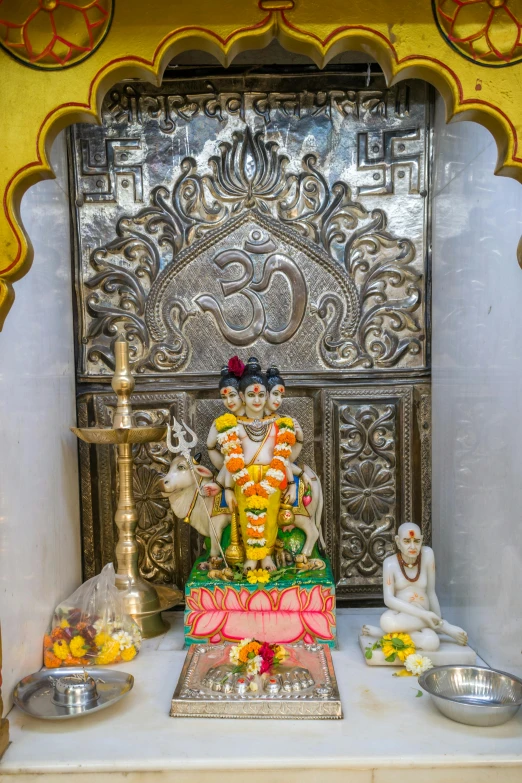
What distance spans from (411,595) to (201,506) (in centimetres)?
118

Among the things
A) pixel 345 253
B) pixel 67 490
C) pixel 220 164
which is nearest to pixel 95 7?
pixel 220 164

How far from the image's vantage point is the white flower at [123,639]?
3479 mm

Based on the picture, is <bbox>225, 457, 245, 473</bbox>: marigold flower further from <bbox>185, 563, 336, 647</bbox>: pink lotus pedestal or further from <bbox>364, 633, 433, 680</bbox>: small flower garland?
<bbox>364, 633, 433, 680</bbox>: small flower garland

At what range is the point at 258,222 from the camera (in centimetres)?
429

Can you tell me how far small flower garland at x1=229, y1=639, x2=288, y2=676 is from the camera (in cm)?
312

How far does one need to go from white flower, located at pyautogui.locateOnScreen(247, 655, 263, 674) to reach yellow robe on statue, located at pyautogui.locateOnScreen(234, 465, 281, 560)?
64 centimetres

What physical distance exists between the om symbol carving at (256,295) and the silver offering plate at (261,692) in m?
1.86

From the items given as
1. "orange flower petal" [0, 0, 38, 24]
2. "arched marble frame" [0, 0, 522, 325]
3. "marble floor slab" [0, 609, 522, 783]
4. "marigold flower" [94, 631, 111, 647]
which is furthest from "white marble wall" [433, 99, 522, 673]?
"orange flower petal" [0, 0, 38, 24]

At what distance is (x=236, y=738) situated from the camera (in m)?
2.75

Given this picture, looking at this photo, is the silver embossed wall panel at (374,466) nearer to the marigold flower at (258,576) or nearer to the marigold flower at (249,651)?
the marigold flower at (258,576)

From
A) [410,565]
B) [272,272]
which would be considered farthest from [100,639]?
[272,272]

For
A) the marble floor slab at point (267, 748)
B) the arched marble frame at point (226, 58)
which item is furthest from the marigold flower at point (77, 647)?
the arched marble frame at point (226, 58)

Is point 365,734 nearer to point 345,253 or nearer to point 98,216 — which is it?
point 345,253

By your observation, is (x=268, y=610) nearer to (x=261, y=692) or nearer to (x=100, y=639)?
(x=261, y=692)
